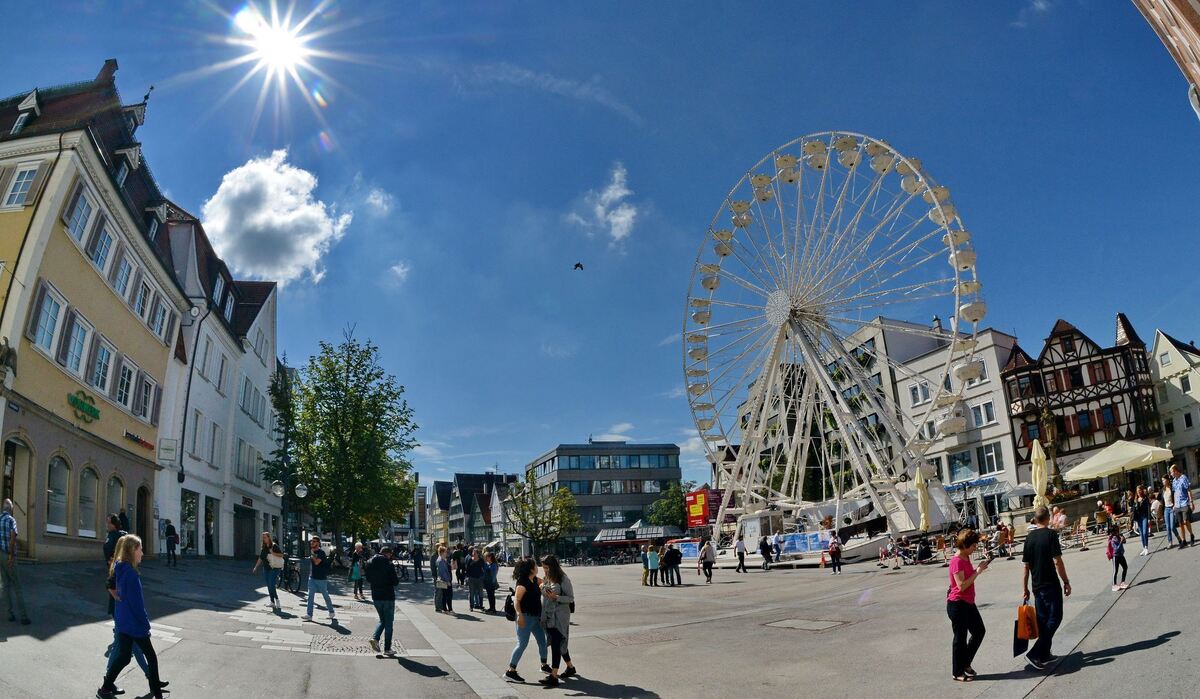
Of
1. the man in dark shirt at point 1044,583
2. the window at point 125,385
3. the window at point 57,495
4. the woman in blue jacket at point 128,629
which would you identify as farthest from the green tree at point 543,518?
the man in dark shirt at point 1044,583

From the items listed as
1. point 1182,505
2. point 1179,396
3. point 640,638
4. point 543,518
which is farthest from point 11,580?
point 543,518

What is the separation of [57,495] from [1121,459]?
31.8m

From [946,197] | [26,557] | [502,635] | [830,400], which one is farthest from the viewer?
[830,400]

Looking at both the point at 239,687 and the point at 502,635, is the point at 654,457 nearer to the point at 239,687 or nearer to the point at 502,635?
the point at 502,635

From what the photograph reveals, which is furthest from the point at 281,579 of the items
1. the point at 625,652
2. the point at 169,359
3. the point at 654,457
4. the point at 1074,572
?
the point at 654,457

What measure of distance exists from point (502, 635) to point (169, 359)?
21484mm

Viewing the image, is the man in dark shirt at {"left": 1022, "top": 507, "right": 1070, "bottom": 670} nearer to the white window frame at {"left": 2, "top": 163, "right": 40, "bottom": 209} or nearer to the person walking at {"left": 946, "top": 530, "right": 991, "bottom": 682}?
the person walking at {"left": 946, "top": 530, "right": 991, "bottom": 682}

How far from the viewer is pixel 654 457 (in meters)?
103

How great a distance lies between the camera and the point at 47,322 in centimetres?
1922

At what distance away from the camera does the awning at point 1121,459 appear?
82.3ft

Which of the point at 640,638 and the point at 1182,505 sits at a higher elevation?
the point at 1182,505

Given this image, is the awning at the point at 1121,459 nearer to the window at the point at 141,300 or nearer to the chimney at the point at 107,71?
the window at the point at 141,300

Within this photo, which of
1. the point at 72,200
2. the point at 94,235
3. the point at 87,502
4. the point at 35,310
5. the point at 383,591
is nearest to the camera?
the point at 383,591

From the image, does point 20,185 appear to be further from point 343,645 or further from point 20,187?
point 343,645
